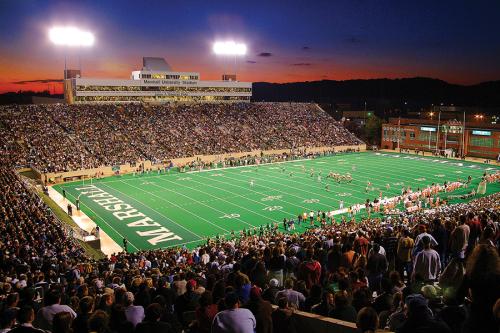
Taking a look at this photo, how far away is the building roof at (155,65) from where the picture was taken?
70431mm

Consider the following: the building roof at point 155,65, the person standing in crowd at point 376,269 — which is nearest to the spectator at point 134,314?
the person standing in crowd at point 376,269

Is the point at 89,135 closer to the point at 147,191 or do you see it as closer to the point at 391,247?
the point at 147,191

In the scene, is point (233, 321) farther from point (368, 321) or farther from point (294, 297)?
point (294, 297)

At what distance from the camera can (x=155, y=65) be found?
7131cm

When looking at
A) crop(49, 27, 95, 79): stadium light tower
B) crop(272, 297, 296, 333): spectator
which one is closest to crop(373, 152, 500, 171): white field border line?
crop(49, 27, 95, 79): stadium light tower

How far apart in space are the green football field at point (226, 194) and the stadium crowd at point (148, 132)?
619 cm

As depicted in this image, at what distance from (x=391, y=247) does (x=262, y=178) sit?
33.5 metres

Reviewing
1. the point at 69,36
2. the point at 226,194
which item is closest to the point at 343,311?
the point at 226,194

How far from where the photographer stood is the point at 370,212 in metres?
30.4

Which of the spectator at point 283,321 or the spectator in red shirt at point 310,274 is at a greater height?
the spectator at point 283,321

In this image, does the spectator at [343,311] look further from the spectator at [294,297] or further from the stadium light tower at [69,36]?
the stadium light tower at [69,36]

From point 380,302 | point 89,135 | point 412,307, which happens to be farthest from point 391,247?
point 89,135

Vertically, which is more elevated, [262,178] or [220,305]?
[220,305]

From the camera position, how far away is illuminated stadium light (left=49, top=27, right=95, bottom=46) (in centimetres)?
5269
